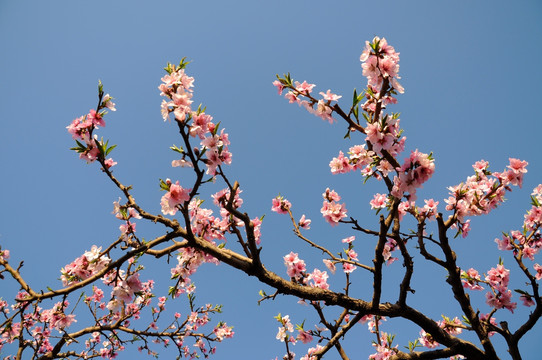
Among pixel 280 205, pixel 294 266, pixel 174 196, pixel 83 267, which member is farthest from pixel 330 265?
pixel 83 267

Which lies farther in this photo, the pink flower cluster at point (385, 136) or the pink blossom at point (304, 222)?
the pink blossom at point (304, 222)

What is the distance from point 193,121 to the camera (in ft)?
10.5

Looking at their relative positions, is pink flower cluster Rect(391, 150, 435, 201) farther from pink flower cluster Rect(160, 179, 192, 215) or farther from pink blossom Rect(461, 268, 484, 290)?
pink blossom Rect(461, 268, 484, 290)

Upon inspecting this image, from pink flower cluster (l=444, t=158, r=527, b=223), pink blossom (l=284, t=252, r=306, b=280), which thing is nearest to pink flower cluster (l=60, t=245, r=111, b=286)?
pink blossom (l=284, t=252, r=306, b=280)

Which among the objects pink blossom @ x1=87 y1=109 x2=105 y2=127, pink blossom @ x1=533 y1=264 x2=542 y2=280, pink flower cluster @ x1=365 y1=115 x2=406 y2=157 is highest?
pink blossom @ x1=87 y1=109 x2=105 y2=127

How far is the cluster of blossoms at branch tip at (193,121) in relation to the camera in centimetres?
311

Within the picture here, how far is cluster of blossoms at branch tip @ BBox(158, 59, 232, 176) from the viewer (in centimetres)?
311

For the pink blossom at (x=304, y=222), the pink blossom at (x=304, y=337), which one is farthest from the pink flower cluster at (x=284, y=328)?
the pink blossom at (x=304, y=222)

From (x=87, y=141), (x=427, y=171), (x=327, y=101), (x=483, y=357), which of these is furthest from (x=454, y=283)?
(x=87, y=141)

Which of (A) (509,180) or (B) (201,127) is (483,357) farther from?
(B) (201,127)

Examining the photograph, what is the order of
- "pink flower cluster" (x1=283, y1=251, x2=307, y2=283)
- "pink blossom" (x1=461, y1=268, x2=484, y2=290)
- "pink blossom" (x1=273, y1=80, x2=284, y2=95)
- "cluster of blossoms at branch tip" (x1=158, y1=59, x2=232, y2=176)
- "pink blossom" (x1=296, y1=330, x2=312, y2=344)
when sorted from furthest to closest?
"pink blossom" (x1=296, y1=330, x2=312, y2=344) → "pink blossom" (x1=461, y1=268, x2=484, y2=290) → "pink flower cluster" (x1=283, y1=251, x2=307, y2=283) → "pink blossom" (x1=273, y1=80, x2=284, y2=95) → "cluster of blossoms at branch tip" (x1=158, y1=59, x2=232, y2=176)

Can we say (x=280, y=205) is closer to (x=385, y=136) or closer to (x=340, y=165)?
(x=340, y=165)

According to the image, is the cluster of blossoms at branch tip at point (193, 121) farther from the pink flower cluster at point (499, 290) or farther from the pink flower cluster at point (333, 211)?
the pink flower cluster at point (499, 290)

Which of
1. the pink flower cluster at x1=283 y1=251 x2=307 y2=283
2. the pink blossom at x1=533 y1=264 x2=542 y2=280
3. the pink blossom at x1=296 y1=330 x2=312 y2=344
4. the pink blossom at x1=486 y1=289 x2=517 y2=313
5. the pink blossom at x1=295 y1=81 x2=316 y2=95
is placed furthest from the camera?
the pink blossom at x1=296 y1=330 x2=312 y2=344
